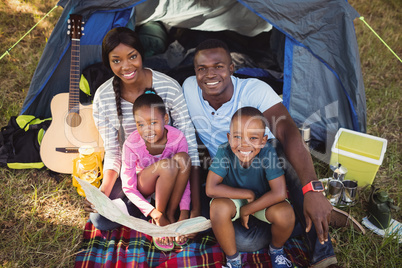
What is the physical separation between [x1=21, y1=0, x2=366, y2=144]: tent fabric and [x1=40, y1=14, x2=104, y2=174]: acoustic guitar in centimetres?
10

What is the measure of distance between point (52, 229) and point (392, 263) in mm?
2035

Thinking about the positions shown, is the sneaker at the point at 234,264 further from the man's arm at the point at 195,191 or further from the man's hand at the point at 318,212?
the man's hand at the point at 318,212

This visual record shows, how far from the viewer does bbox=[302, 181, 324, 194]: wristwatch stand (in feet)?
5.37

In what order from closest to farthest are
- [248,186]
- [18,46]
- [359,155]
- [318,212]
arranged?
1. [318,212]
2. [248,186]
3. [359,155]
4. [18,46]

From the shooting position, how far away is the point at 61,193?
2.42 metres

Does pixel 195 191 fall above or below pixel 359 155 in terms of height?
below

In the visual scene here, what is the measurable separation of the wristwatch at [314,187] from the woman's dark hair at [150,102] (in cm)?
90

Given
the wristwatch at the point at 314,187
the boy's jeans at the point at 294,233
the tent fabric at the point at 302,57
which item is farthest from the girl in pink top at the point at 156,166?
the tent fabric at the point at 302,57

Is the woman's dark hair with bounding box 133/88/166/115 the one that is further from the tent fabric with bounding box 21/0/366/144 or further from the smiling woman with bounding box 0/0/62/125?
the smiling woman with bounding box 0/0/62/125

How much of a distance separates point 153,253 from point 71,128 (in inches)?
45.8

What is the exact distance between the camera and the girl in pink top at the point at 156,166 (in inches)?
77.1

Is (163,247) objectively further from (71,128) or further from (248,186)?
(71,128)

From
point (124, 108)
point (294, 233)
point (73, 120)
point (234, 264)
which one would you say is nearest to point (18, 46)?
point (73, 120)

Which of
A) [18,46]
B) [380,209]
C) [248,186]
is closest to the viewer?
[248,186]
